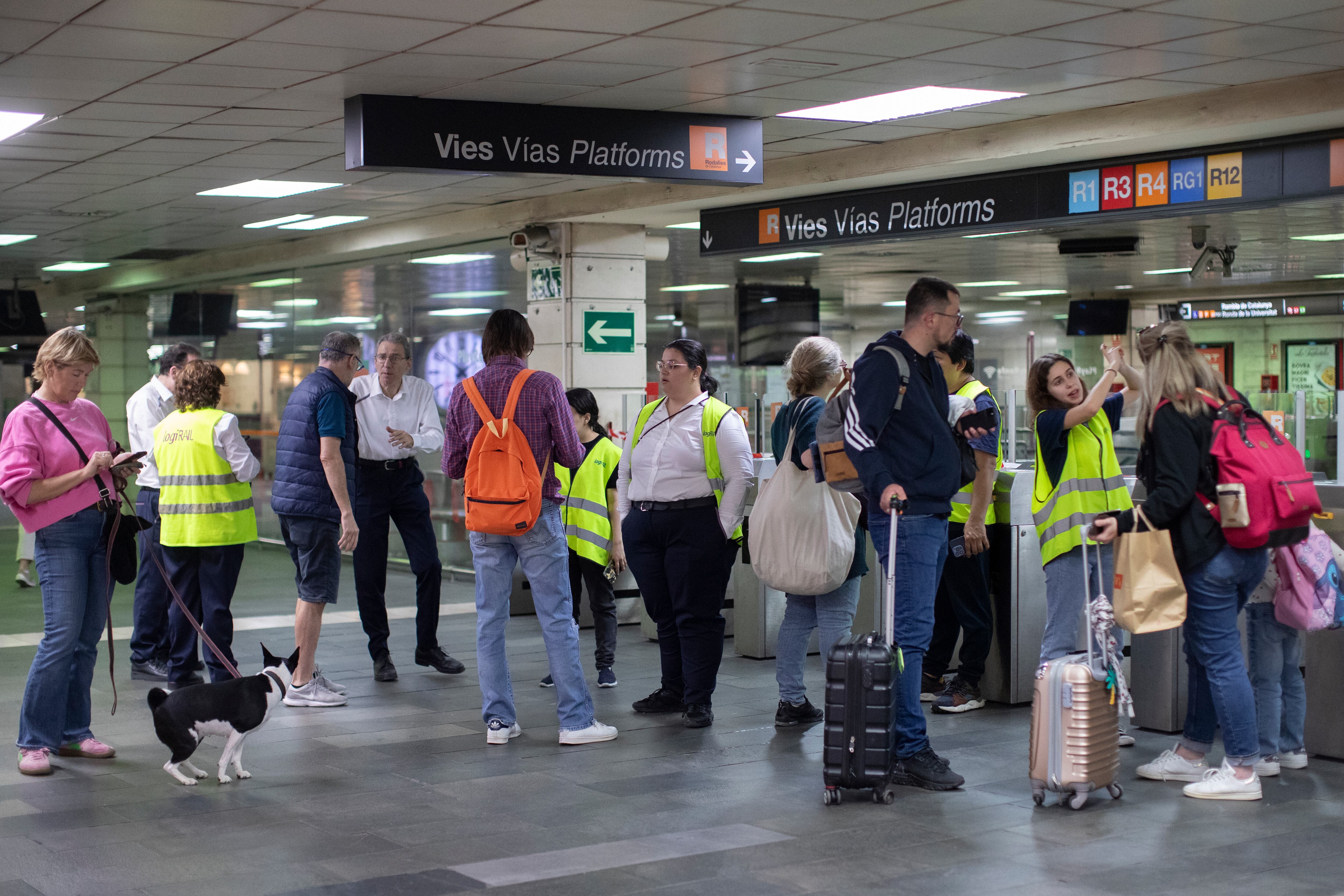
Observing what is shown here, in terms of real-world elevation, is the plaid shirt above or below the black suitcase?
above

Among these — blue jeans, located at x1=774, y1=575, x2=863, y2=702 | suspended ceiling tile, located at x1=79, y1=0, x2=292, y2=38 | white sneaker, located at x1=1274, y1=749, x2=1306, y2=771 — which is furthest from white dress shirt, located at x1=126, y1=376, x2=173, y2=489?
white sneaker, located at x1=1274, y1=749, x2=1306, y2=771

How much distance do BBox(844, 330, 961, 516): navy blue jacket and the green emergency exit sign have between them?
230 inches

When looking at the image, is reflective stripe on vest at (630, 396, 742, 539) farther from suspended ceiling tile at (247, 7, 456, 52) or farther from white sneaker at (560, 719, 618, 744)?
suspended ceiling tile at (247, 7, 456, 52)

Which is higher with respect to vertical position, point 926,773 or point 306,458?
point 306,458

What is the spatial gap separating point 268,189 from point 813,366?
5968 millimetres

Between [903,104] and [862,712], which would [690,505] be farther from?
[903,104]

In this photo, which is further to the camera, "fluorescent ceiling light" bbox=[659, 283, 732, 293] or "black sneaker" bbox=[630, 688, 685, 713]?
"fluorescent ceiling light" bbox=[659, 283, 732, 293]

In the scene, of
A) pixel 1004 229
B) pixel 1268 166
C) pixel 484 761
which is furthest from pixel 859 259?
pixel 484 761

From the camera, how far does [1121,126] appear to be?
7.76m

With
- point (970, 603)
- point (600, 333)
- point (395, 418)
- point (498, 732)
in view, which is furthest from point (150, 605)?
point (970, 603)

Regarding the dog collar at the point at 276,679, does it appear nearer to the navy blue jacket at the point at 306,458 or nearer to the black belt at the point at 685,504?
the navy blue jacket at the point at 306,458

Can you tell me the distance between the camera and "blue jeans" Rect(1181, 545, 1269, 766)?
500 centimetres

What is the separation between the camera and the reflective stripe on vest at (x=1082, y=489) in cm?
566

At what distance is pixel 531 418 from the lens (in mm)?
5844
